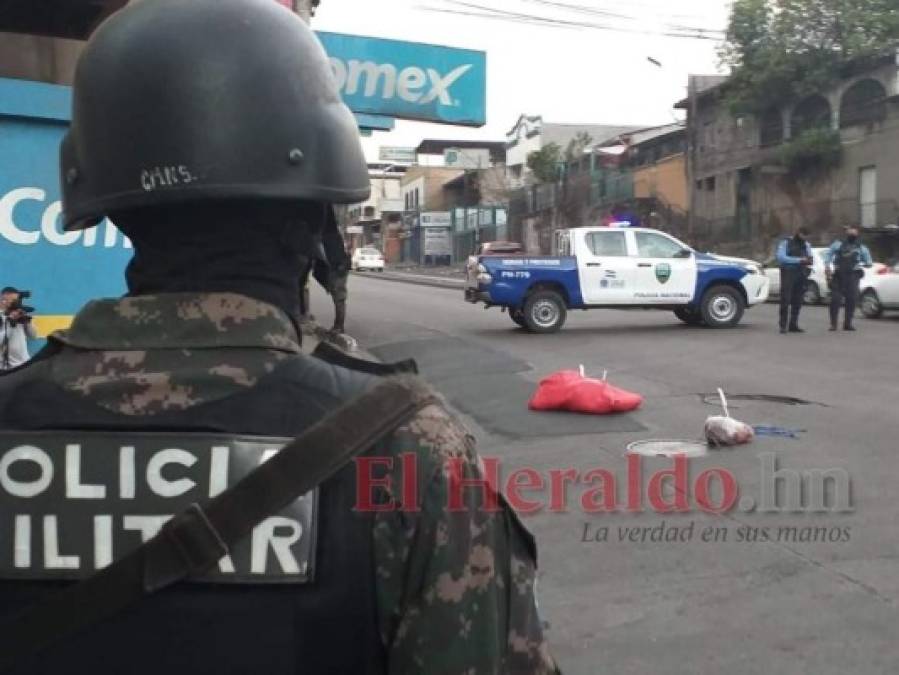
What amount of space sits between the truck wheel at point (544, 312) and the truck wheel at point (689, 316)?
222 centimetres


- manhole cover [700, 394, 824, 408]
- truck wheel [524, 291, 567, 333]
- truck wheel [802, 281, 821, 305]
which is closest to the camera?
manhole cover [700, 394, 824, 408]

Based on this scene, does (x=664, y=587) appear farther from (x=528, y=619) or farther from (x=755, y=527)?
(x=528, y=619)

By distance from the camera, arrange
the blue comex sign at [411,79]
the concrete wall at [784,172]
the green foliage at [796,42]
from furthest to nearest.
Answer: the green foliage at [796,42] → the concrete wall at [784,172] → the blue comex sign at [411,79]

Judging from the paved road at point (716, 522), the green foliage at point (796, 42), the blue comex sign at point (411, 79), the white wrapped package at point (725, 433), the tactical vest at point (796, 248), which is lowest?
the paved road at point (716, 522)

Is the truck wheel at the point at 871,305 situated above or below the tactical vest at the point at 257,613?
below

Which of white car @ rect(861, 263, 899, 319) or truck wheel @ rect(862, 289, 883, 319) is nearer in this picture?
white car @ rect(861, 263, 899, 319)

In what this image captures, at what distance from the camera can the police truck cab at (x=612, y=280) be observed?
16.2m

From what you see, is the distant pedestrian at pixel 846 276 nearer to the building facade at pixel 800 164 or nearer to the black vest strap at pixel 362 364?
the black vest strap at pixel 362 364

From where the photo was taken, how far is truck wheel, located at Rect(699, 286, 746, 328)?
16.6m

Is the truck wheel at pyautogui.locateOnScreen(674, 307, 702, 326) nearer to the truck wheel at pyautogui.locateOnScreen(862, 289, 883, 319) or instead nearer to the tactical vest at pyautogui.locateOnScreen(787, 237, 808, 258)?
the tactical vest at pyautogui.locateOnScreen(787, 237, 808, 258)

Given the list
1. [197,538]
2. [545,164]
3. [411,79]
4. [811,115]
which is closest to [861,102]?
[811,115]

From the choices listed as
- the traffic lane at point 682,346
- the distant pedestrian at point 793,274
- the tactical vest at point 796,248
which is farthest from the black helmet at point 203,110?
the tactical vest at point 796,248

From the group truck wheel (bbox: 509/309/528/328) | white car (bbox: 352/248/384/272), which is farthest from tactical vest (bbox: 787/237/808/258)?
white car (bbox: 352/248/384/272)

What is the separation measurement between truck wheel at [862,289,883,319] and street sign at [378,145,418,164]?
94249 millimetres
